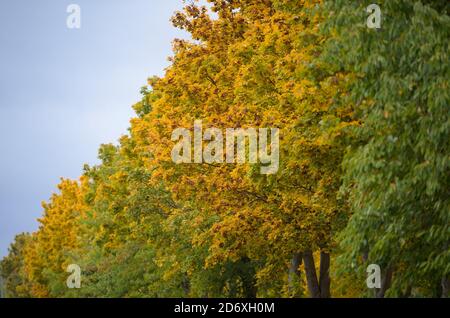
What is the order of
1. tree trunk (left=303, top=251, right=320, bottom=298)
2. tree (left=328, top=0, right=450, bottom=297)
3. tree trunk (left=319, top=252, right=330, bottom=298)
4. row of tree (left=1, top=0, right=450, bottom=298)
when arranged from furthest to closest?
tree trunk (left=319, top=252, right=330, bottom=298) < tree trunk (left=303, top=251, right=320, bottom=298) < row of tree (left=1, top=0, right=450, bottom=298) < tree (left=328, top=0, right=450, bottom=297)

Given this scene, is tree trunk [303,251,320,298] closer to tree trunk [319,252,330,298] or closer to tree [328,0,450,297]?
tree trunk [319,252,330,298]

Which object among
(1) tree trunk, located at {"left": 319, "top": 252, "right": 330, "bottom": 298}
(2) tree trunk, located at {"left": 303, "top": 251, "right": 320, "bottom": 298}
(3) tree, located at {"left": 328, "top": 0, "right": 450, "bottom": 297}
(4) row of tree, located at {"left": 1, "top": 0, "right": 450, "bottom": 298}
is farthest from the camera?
(1) tree trunk, located at {"left": 319, "top": 252, "right": 330, "bottom": 298}

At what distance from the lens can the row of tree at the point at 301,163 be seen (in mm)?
13000

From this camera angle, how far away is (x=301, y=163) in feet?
60.4

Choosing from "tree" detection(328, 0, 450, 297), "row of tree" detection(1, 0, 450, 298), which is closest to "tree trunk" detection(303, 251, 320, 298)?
"row of tree" detection(1, 0, 450, 298)

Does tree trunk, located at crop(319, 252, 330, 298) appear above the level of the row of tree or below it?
below

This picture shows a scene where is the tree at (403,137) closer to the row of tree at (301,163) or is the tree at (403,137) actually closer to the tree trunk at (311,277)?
the row of tree at (301,163)

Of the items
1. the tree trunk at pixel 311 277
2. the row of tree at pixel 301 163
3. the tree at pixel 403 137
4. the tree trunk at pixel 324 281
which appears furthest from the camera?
the tree trunk at pixel 324 281

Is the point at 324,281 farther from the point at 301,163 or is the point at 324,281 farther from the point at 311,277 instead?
the point at 301,163

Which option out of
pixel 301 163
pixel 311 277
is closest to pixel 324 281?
pixel 311 277

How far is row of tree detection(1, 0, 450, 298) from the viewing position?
1300cm

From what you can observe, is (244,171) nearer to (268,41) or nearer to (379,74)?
(268,41)

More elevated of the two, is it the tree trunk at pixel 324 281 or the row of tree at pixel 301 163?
the row of tree at pixel 301 163

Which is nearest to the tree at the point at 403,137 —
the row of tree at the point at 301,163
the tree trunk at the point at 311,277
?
the row of tree at the point at 301,163
